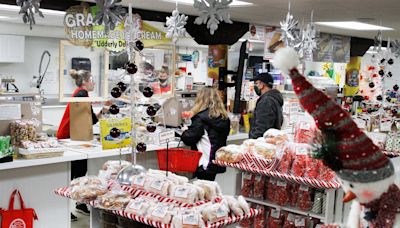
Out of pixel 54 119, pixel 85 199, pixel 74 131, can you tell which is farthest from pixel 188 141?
pixel 54 119

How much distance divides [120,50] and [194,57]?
335 inches

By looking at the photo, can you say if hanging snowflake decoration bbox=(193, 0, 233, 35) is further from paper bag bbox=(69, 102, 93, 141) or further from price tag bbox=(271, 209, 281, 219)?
paper bag bbox=(69, 102, 93, 141)

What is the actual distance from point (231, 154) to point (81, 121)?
80.6 inches

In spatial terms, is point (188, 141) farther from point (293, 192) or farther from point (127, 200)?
point (127, 200)

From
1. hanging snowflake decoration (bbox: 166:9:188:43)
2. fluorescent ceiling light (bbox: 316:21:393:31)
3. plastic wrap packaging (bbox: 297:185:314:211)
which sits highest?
fluorescent ceiling light (bbox: 316:21:393:31)

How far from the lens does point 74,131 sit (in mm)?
5441

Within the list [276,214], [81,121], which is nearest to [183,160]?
[276,214]

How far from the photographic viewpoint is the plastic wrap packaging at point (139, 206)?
111 inches

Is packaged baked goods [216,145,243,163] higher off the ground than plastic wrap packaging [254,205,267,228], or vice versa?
packaged baked goods [216,145,243,163]

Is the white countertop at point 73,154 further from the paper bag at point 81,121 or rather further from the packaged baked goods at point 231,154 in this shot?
the packaged baked goods at point 231,154

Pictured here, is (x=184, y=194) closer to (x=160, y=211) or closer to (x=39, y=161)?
(x=160, y=211)

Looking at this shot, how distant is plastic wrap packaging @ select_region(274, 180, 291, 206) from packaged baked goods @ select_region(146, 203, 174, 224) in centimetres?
153

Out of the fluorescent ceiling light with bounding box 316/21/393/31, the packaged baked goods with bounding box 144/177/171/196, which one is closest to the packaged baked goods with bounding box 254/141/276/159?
the packaged baked goods with bounding box 144/177/171/196

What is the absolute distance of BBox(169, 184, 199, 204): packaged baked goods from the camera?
2.88 meters
